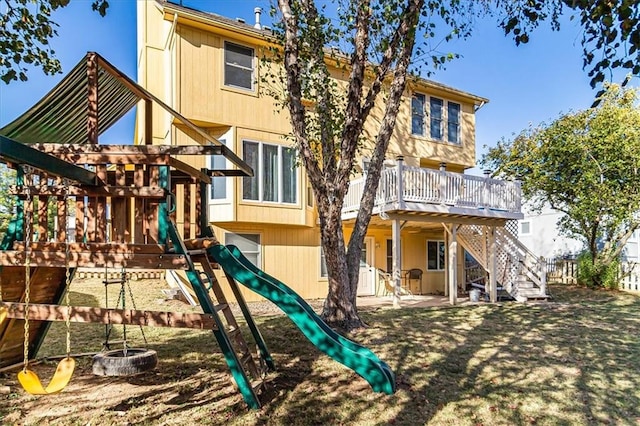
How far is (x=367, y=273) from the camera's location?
14695 millimetres

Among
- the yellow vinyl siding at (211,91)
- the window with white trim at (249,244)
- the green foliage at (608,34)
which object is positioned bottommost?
the window with white trim at (249,244)

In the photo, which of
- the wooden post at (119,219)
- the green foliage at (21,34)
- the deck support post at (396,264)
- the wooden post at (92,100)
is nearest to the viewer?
the wooden post at (119,219)

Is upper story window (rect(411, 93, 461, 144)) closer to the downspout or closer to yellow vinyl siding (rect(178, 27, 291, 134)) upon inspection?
yellow vinyl siding (rect(178, 27, 291, 134))

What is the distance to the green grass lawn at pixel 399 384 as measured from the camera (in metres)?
4.09

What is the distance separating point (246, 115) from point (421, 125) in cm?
680

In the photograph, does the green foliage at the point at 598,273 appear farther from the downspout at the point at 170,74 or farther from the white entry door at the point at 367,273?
the downspout at the point at 170,74

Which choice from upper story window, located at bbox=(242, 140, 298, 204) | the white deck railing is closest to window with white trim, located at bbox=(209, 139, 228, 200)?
upper story window, located at bbox=(242, 140, 298, 204)

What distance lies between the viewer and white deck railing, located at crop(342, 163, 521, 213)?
11281 millimetres

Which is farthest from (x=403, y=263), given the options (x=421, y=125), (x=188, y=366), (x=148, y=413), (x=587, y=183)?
(x=148, y=413)

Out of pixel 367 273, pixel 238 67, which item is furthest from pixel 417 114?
pixel 238 67

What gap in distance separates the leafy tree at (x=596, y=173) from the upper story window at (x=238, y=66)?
11.5m

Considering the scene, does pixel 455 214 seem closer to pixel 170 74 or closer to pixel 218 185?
pixel 218 185

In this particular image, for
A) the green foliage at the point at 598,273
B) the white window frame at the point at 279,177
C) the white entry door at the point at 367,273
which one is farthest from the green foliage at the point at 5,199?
the green foliage at the point at 598,273

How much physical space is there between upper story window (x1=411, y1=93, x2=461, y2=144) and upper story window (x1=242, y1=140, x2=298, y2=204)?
17.5 feet
